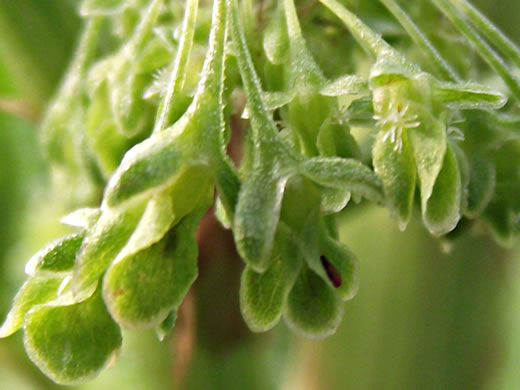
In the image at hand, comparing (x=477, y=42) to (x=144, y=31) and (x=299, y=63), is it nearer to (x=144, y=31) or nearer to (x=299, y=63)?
(x=299, y=63)

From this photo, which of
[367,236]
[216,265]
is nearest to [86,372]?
[216,265]

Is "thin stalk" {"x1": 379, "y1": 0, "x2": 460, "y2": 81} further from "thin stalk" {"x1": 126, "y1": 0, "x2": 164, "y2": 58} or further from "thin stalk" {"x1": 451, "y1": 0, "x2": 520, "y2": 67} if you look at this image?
"thin stalk" {"x1": 126, "y1": 0, "x2": 164, "y2": 58}

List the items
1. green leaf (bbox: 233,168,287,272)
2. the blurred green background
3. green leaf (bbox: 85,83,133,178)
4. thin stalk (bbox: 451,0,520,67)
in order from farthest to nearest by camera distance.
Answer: the blurred green background, green leaf (bbox: 85,83,133,178), thin stalk (bbox: 451,0,520,67), green leaf (bbox: 233,168,287,272)

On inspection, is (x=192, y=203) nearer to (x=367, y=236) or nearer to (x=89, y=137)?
(x=89, y=137)

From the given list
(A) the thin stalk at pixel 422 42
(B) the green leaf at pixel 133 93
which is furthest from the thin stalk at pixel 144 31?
(A) the thin stalk at pixel 422 42

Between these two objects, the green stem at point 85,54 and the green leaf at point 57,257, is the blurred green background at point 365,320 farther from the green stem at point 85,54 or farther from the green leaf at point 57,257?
the green leaf at point 57,257

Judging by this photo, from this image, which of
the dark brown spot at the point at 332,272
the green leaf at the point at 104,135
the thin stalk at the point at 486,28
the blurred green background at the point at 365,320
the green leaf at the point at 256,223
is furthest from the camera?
the blurred green background at the point at 365,320

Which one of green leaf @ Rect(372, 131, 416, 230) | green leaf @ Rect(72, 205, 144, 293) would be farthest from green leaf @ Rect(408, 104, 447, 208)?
green leaf @ Rect(72, 205, 144, 293)
